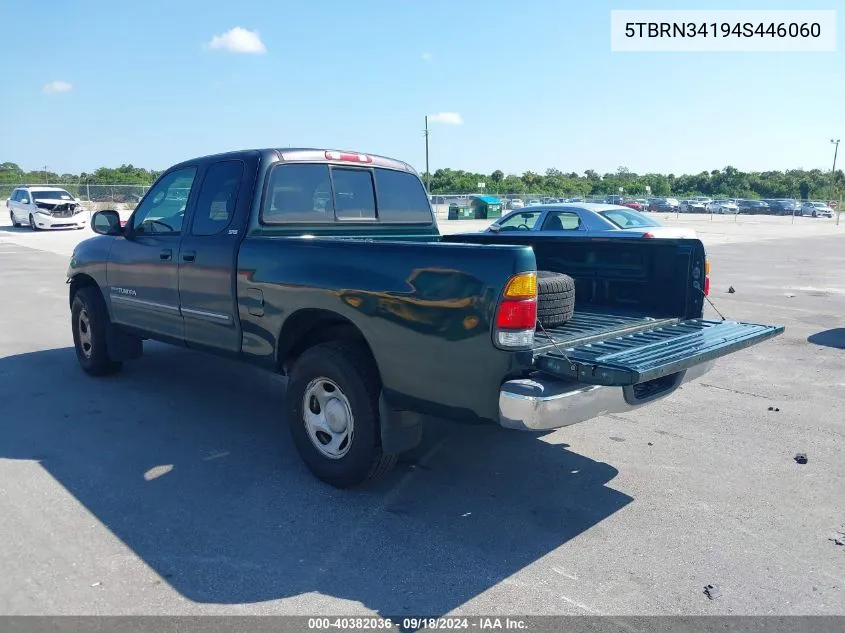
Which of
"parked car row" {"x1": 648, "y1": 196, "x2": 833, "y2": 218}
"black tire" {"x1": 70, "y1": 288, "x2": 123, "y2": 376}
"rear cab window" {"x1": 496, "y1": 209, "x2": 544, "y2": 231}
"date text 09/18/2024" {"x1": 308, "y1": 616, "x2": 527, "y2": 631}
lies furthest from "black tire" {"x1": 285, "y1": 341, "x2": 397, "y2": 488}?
"parked car row" {"x1": 648, "y1": 196, "x2": 833, "y2": 218}

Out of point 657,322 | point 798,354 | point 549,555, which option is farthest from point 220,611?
point 798,354

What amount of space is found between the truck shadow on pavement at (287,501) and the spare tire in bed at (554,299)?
40.7 inches

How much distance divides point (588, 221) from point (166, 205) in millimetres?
8346

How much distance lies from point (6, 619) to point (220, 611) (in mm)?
881

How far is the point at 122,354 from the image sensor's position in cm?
650

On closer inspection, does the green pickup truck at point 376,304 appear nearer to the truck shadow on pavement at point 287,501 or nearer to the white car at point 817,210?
the truck shadow on pavement at point 287,501

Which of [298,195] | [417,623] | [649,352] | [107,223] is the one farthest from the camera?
[107,223]

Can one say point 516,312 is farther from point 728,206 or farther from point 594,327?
point 728,206

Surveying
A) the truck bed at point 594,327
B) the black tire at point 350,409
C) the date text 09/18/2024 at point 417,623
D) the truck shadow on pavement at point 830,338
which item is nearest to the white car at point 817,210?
the truck shadow on pavement at point 830,338

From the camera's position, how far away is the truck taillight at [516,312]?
331cm

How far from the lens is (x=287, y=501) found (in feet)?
13.4

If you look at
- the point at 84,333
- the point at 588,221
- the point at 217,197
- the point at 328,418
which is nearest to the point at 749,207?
the point at 588,221

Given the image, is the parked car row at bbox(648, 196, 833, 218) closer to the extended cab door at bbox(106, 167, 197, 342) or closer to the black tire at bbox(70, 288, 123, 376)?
the black tire at bbox(70, 288, 123, 376)

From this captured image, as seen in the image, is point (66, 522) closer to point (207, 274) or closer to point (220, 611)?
point (220, 611)
